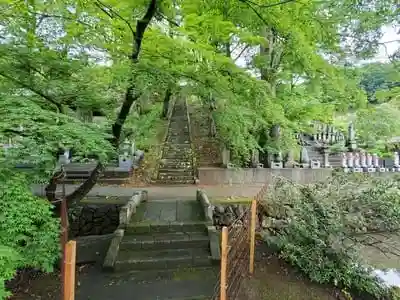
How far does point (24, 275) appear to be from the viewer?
4750 millimetres

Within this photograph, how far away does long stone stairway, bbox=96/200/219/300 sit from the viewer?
449cm

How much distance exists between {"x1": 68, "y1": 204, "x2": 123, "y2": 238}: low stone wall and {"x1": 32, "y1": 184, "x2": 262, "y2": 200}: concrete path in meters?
1.09

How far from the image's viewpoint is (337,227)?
15.2ft

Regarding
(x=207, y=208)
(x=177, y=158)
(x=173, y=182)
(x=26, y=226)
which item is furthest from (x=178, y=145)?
(x=26, y=226)

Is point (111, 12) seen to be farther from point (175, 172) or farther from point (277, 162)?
point (277, 162)

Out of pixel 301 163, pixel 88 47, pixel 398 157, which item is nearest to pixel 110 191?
pixel 88 47

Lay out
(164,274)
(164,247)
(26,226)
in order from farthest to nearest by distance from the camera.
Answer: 1. (164,247)
2. (164,274)
3. (26,226)

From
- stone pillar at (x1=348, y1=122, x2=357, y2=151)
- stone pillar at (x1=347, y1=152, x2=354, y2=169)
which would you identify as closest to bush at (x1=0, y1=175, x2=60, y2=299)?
stone pillar at (x1=347, y1=152, x2=354, y2=169)

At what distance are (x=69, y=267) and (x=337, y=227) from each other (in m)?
4.03

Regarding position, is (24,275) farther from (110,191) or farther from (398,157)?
(398,157)

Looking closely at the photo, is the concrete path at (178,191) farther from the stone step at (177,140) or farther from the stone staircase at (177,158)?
the stone step at (177,140)

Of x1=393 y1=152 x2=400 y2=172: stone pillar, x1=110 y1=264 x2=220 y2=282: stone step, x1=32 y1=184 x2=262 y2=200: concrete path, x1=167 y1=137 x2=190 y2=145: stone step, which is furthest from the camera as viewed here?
x1=167 y1=137 x2=190 y2=145: stone step

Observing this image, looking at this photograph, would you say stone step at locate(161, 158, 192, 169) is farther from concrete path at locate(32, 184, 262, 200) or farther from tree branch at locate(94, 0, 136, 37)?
tree branch at locate(94, 0, 136, 37)

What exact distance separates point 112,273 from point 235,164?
6.49 m
